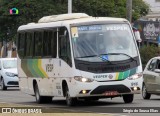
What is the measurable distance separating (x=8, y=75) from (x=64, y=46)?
1637 cm

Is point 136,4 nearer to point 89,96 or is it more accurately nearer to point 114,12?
point 114,12

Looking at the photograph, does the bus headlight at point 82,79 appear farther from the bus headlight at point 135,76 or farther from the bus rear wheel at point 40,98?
the bus rear wheel at point 40,98

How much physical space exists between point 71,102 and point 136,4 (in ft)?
163

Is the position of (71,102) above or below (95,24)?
below

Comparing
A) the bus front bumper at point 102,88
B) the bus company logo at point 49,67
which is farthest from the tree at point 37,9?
the bus front bumper at point 102,88

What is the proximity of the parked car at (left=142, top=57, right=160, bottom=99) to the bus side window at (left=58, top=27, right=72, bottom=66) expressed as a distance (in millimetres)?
4855

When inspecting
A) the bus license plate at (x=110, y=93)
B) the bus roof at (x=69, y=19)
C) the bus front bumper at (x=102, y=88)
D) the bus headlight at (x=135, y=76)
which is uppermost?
the bus roof at (x=69, y=19)

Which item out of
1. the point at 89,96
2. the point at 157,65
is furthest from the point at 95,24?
the point at 157,65

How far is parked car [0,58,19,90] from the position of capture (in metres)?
37.0

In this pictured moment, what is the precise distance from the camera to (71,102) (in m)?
21.1

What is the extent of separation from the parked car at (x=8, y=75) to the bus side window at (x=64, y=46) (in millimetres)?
15663

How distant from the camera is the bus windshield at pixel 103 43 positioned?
20.5 metres

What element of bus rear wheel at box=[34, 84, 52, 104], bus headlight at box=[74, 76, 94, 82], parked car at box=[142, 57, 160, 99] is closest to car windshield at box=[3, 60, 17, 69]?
bus rear wheel at box=[34, 84, 52, 104]

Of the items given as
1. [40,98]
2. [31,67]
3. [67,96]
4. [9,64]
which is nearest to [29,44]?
[31,67]
